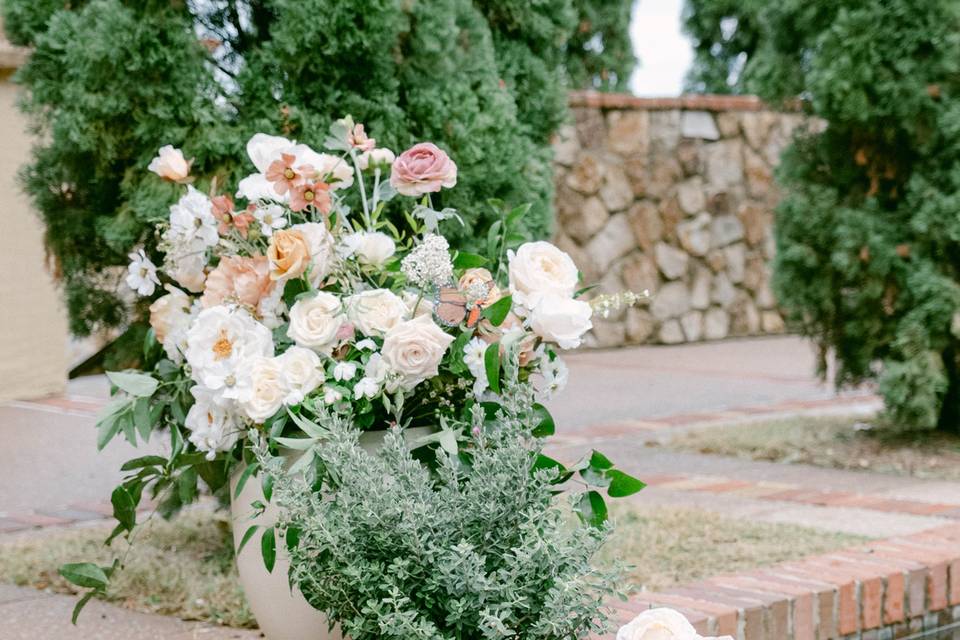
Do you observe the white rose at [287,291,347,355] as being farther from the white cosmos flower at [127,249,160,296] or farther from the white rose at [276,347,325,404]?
the white cosmos flower at [127,249,160,296]

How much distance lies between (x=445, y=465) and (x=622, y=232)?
352 inches

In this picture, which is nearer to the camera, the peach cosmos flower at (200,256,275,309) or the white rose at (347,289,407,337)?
the white rose at (347,289,407,337)

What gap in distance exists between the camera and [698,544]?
3.85 meters

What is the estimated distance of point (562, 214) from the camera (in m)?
10.7

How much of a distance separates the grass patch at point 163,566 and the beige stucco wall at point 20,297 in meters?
3.88

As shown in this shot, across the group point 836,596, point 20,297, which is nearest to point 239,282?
point 836,596

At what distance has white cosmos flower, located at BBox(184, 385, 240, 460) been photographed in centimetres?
261

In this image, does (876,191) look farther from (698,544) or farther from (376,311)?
(376,311)

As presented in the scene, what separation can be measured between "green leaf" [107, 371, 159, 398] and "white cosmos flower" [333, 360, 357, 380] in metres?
0.58

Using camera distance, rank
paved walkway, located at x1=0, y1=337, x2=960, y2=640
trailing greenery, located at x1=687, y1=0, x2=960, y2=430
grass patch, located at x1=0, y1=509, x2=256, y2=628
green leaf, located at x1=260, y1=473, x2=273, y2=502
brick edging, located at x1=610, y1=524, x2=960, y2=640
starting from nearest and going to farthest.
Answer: green leaf, located at x1=260, y1=473, x2=273, y2=502 → brick edging, located at x1=610, y1=524, x2=960, y2=640 → grass patch, located at x1=0, y1=509, x2=256, y2=628 → paved walkway, located at x1=0, y1=337, x2=960, y2=640 → trailing greenery, located at x1=687, y1=0, x2=960, y2=430

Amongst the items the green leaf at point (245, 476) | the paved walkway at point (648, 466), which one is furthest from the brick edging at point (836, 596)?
the green leaf at point (245, 476)

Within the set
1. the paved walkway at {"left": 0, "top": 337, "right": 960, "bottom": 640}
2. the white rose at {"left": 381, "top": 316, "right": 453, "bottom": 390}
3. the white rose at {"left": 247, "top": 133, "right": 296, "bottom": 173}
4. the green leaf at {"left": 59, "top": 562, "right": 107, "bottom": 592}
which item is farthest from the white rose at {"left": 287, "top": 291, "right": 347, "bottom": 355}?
the paved walkway at {"left": 0, "top": 337, "right": 960, "bottom": 640}

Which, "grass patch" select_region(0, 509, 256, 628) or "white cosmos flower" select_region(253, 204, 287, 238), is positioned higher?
"white cosmos flower" select_region(253, 204, 287, 238)

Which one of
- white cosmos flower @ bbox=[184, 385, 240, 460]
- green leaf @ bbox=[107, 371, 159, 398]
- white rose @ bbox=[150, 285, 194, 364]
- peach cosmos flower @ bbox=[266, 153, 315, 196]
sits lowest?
white cosmos flower @ bbox=[184, 385, 240, 460]
